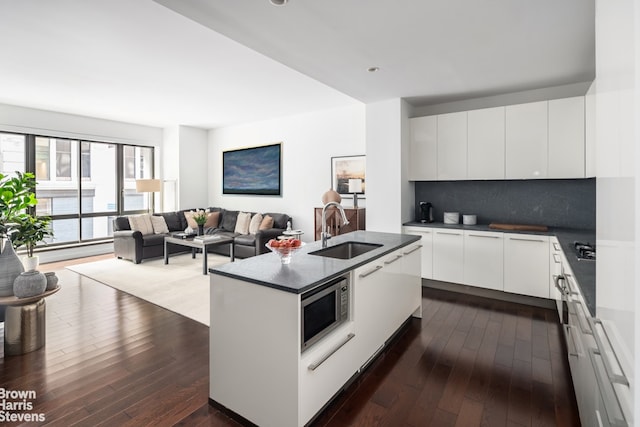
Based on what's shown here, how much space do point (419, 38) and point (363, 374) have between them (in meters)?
2.59

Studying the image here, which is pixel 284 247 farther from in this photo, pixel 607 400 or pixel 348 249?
pixel 607 400

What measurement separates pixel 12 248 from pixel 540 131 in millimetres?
5169

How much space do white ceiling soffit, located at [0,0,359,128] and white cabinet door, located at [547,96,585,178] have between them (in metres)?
2.79

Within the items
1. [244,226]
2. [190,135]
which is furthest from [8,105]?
[244,226]

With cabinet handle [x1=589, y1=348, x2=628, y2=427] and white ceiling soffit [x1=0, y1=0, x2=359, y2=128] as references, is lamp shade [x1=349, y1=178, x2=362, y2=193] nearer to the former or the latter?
white ceiling soffit [x1=0, y1=0, x2=359, y2=128]

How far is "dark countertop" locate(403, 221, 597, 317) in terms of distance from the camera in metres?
1.54

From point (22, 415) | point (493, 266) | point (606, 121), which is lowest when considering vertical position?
point (22, 415)

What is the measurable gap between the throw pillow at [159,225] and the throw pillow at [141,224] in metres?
0.08

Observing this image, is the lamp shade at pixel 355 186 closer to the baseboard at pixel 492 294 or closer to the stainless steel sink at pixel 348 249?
the baseboard at pixel 492 294

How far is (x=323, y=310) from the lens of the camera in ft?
6.30

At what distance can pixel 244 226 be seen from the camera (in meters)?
6.53

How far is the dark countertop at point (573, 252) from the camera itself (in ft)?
5.06

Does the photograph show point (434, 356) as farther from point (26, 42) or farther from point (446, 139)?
point (26, 42)

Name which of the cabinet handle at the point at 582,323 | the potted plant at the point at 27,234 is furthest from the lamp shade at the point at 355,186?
the potted plant at the point at 27,234
